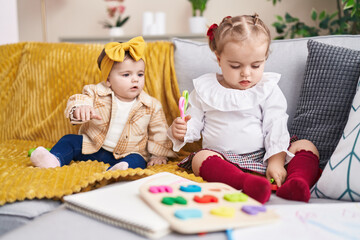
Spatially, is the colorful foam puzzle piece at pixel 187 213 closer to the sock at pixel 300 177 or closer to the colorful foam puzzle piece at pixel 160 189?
the colorful foam puzzle piece at pixel 160 189

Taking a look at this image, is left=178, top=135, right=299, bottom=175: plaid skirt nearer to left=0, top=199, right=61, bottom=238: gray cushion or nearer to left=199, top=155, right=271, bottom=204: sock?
left=199, top=155, right=271, bottom=204: sock

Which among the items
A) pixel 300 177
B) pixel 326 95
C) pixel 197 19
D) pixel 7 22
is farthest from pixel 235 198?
pixel 197 19

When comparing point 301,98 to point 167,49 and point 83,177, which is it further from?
point 83,177

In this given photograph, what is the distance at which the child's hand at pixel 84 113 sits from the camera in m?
1.26

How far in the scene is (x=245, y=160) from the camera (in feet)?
4.01

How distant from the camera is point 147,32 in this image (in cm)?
319

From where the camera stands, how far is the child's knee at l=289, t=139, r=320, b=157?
1.16 m

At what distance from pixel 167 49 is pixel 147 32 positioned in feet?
5.61

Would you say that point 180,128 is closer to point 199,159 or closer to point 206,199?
point 199,159

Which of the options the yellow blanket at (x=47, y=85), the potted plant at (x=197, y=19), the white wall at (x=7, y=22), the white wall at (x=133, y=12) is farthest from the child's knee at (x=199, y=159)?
the white wall at (x=133, y=12)

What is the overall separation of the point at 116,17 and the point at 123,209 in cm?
310

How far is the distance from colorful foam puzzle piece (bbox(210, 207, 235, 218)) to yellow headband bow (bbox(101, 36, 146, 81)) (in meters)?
0.78

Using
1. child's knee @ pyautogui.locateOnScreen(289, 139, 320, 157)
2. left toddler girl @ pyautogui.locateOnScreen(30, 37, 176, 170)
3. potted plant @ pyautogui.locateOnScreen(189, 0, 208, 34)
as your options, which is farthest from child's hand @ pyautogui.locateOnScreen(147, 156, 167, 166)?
potted plant @ pyautogui.locateOnScreen(189, 0, 208, 34)

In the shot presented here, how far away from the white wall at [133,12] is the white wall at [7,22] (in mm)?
1241
